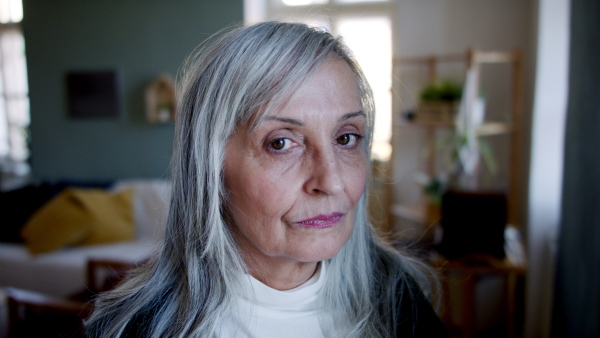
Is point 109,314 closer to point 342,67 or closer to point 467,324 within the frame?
point 342,67

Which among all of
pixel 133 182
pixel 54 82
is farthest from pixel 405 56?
pixel 54 82

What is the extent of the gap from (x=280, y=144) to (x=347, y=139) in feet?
0.50

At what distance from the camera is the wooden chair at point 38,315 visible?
1.89m

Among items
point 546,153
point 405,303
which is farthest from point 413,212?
point 405,303

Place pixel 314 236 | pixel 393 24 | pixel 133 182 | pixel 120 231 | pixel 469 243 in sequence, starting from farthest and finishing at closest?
1. pixel 393 24
2. pixel 133 182
3. pixel 120 231
4. pixel 469 243
5. pixel 314 236

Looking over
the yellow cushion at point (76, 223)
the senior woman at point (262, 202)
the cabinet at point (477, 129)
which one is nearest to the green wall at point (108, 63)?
the yellow cushion at point (76, 223)

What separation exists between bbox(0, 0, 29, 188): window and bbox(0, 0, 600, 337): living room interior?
0.13m

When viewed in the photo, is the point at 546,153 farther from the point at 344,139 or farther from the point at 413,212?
the point at 344,139

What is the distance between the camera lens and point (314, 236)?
0.75m

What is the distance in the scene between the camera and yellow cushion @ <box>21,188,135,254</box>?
313cm

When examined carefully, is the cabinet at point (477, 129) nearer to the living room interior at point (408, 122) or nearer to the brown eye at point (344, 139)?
the living room interior at point (408, 122)

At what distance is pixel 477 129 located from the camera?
7.97 ft

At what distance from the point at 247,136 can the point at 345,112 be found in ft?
0.60

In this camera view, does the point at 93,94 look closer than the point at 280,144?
No
